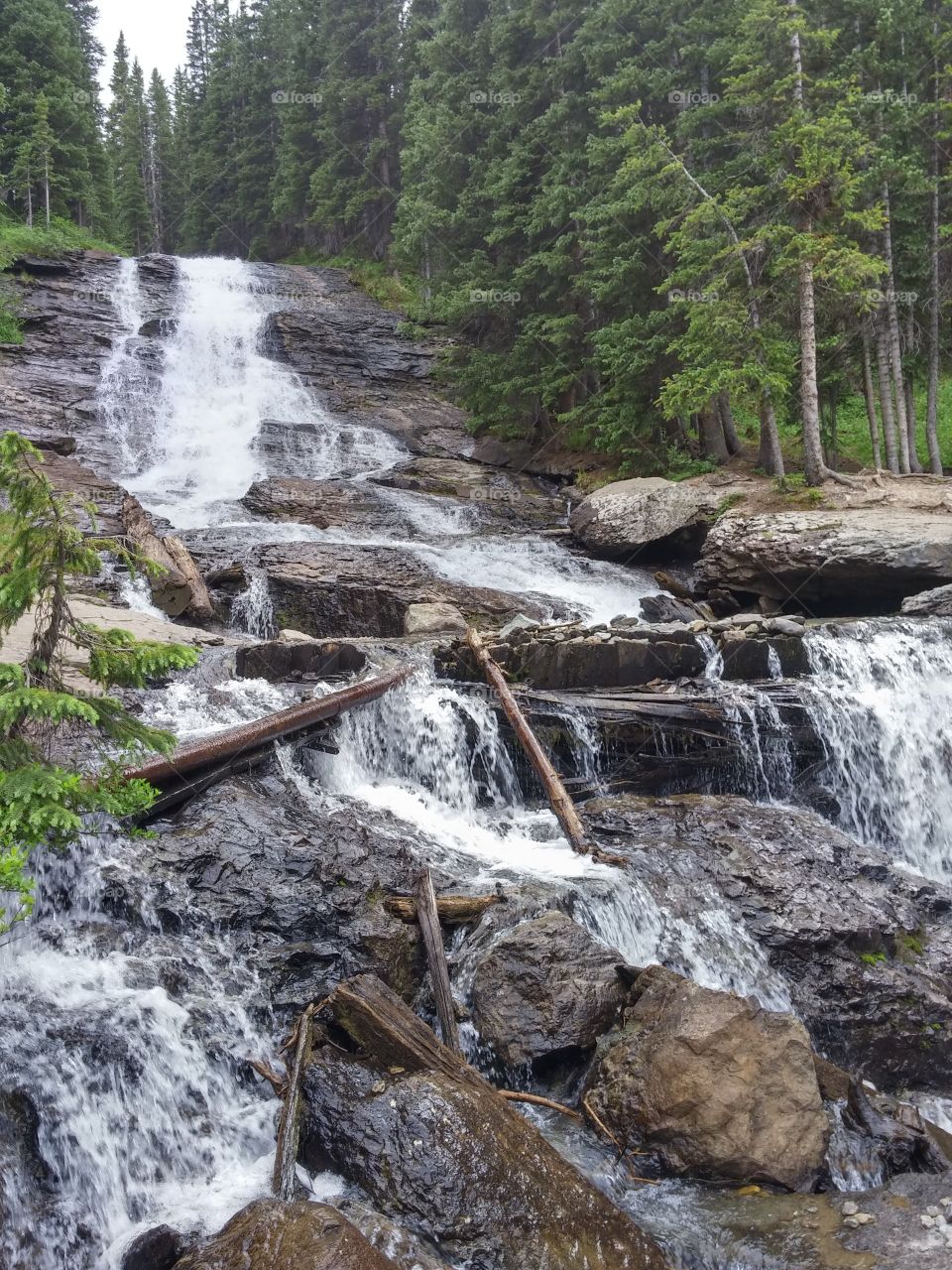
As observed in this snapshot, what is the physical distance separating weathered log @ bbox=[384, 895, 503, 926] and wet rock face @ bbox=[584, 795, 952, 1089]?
1740 millimetres

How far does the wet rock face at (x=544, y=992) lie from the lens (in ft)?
18.0

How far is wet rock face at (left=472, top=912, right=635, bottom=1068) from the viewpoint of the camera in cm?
Result: 548

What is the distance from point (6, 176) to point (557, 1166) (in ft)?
148

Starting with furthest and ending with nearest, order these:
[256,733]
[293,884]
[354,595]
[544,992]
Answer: [354,595], [256,733], [293,884], [544,992]

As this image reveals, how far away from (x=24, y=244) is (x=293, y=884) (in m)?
35.6

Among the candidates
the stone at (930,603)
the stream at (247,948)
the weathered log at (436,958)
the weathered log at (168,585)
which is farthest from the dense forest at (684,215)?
the weathered log at (436,958)

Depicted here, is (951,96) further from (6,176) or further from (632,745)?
(6,176)

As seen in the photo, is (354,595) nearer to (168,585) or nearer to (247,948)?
Result: (168,585)

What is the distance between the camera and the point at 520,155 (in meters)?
24.1

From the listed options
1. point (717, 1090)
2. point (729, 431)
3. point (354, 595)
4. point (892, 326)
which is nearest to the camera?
point (717, 1090)

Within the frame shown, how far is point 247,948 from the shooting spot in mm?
5879

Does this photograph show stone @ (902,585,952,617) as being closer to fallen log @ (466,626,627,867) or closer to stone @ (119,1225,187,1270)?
fallen log @ (466,626,627,867)

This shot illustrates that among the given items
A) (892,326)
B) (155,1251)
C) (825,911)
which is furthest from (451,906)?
(892,326)

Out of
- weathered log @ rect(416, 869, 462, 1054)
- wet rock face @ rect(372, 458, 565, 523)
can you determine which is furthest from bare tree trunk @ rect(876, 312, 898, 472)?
weathered log @ rect(416, 869, 462, 1054)
